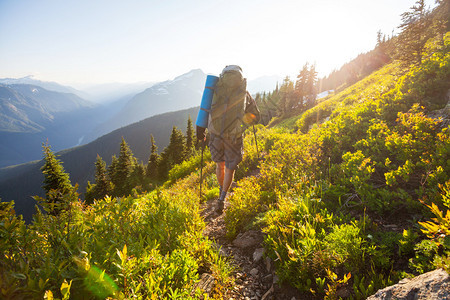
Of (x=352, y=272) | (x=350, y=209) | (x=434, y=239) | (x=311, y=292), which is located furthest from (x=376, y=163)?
(x=311, y=292)

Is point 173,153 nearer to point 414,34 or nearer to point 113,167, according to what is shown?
point 113,167

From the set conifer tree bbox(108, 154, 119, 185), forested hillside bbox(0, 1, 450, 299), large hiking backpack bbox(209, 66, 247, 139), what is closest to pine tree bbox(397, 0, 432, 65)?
forested hillside bbox(0, 1, 450, 299)

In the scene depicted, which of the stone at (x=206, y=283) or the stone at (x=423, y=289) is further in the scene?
the stone at (x=206, y=283)

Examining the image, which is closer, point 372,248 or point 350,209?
point 372,248

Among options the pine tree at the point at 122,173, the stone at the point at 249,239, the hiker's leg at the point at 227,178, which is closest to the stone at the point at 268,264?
the stone at the point at 249,239

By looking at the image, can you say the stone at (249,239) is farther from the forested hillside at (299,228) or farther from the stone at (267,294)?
the stone at (267,294)

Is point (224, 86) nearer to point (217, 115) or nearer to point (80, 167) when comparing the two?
point (217, 115)

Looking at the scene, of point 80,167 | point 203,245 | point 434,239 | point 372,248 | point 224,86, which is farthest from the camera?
point 80,167

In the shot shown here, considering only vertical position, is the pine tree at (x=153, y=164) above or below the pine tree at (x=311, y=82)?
below

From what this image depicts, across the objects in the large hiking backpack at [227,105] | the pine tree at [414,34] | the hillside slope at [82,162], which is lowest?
the hillside slope at [82,162]

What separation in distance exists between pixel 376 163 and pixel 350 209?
1146mm

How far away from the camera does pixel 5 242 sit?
5.34 feet

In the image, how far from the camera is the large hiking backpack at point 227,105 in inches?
187

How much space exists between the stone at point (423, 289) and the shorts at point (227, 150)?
3.57 m
